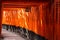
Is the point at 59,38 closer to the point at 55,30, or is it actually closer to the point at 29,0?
the point at 55,30

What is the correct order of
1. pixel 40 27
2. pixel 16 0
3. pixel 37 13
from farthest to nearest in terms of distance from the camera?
pixel 37 13
pixel 40 27
pixel 16 0

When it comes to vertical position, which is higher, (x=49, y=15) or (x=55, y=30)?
(x=49, y=15)

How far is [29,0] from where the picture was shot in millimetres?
4551

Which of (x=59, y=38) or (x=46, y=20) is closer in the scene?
(x=59, y=38)

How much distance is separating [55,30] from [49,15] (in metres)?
0.52

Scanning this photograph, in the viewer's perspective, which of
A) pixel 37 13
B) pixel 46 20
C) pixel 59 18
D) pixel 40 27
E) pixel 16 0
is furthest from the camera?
pixel 37 13

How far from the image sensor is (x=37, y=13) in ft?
18.6

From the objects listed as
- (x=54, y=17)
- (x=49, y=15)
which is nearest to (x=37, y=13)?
(x=49, y=15)

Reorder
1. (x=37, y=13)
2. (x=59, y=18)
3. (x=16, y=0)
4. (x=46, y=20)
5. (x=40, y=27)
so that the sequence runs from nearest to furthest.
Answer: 1. (x=59, y=18)
2. (x=16, y=0)
3. (x=46, y=20)
4. (x=40, y=27)
5. (x=37, y=13)

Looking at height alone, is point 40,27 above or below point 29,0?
below

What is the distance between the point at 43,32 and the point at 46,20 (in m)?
0.37

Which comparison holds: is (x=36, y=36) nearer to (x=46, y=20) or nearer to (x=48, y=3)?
(x=46, y=20)

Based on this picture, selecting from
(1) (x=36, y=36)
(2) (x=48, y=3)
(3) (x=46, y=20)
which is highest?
(2) (x=48, y=3)

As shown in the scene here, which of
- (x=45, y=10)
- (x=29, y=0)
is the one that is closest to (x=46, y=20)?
(x=45, y=10)
